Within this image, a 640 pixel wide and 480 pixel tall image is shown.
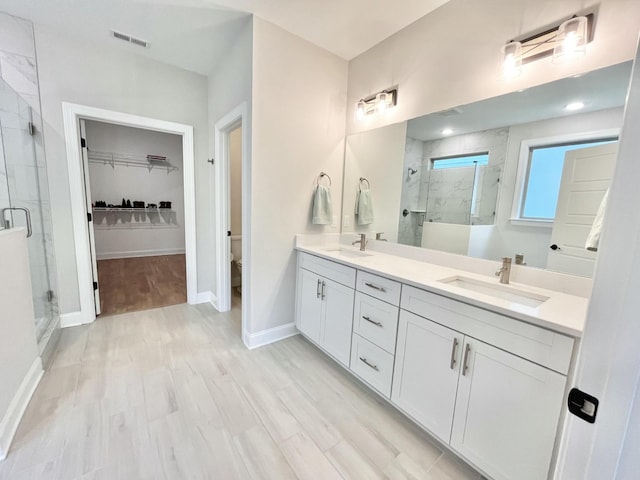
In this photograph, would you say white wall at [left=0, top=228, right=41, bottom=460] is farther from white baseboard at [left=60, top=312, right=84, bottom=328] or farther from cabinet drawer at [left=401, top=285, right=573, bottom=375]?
cabinet drawer at [left=401, top=285, right=573, bottom=375]

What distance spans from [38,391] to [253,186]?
2015 millimetres

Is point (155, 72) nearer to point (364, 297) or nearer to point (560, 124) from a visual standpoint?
point (364, 297)

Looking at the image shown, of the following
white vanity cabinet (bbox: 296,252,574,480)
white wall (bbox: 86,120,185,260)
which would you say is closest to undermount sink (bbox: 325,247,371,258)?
white vanity cabinet (bbox: 296,252,574,480)

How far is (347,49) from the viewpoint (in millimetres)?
2451

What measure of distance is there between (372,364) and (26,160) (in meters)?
3.29

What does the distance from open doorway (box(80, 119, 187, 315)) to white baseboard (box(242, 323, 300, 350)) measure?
2.44 metres

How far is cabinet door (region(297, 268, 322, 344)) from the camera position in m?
2.31

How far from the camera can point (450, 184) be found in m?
1.99

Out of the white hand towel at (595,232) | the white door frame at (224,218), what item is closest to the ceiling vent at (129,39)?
the white door frame at (224,218)

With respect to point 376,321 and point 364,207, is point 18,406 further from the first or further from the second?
point 364,207

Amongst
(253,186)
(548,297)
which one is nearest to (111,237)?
(253,186)

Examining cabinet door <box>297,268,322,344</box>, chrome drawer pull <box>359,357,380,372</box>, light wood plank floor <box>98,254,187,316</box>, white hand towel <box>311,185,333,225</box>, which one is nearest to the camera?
chrome drawer pull <box>359,357,380,372</box>

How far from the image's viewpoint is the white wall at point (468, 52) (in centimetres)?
128

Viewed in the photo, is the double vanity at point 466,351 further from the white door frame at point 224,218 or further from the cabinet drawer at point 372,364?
the white door frame at point 224,218
